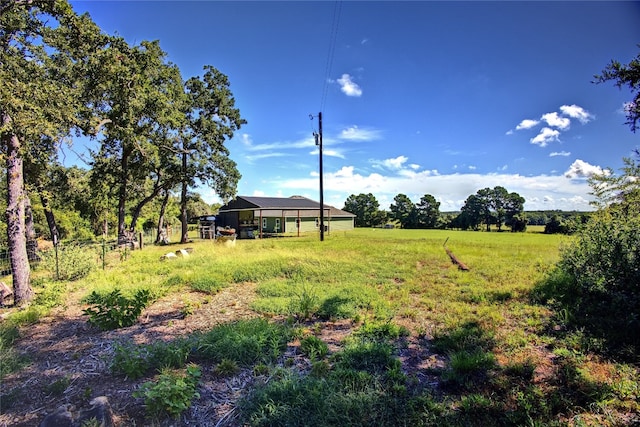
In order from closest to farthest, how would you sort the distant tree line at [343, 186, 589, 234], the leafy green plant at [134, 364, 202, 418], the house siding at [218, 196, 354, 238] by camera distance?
the leafy green plant at [134, 364, 202, 418], the house siding at [218, 196, 354, 238], the distant tree line at [343, 186, 589, 234]

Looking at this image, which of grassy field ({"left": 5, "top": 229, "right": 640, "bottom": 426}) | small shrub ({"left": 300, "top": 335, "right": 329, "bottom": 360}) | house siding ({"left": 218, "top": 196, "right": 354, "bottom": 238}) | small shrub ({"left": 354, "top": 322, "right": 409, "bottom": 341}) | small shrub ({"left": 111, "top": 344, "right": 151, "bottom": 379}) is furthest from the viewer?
house siding ({"left": 218, "top": 196, "right": 354, "bottom": 238})

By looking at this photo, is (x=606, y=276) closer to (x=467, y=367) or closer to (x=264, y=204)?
(x=467, y=367)

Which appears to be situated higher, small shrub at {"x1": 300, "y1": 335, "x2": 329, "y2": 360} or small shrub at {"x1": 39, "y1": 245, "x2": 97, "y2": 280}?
small shrub at {"x1": 39, "y1": 245, "x2": 97, "y2": 280}

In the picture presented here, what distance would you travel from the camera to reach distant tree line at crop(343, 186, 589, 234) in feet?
161

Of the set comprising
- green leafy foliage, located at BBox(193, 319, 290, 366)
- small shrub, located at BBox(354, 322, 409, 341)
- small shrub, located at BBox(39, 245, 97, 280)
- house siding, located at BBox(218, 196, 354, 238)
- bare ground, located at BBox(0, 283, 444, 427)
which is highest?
house siding, located at BBox(218, 196, 354, 238)

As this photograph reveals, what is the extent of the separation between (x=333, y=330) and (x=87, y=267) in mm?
8254

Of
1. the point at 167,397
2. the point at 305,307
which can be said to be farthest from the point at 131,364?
the point at 305,307

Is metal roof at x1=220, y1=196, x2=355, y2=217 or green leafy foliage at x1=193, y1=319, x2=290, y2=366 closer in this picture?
green leafy foliage at x1=193, y1=319, x2=290, y2=366

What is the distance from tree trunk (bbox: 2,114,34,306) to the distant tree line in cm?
5000

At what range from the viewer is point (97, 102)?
500 inches

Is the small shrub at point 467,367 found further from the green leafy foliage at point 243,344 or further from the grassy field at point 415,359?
the green leafy foliage at point 243,344

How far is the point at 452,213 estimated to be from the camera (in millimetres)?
57344

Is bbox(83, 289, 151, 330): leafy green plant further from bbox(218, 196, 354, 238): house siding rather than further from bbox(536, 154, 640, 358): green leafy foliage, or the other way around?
bbox(218, 196, 354, 238): house siding

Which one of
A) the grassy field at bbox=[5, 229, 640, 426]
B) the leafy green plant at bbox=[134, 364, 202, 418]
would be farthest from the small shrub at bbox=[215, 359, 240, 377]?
the leafy green plant at bbox=[134, 364, 202, 418]
